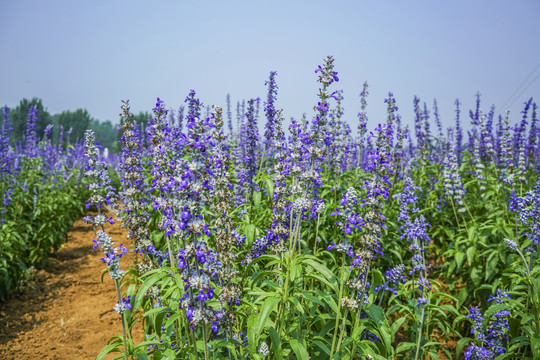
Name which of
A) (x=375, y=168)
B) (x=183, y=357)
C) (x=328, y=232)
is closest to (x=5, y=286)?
(x=183, y=357)

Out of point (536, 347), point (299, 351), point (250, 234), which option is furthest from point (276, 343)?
point (536, 347)

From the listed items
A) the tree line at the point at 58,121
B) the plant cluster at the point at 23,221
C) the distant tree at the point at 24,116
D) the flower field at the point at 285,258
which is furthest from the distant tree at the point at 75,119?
the flower field at the point at 285,258

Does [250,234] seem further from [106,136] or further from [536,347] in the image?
[106,136]

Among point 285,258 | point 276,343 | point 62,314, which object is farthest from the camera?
point 62,314

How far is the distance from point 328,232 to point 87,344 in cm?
408

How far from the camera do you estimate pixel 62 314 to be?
668 cm

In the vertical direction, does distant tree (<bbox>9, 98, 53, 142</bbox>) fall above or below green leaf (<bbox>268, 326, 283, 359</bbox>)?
above

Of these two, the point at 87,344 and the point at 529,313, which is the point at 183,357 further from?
the point at 529,313

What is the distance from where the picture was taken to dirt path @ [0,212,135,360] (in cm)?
541

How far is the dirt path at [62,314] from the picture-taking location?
5408 millimetres

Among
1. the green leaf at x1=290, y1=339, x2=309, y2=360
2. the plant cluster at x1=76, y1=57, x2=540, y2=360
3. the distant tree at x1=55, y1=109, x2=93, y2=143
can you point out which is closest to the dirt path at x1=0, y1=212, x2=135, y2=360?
the plant cluster at x1=76, y1=57, x2=540, y2=360

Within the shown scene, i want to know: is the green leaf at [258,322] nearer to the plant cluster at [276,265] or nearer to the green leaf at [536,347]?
the plant cluster at [276,265]

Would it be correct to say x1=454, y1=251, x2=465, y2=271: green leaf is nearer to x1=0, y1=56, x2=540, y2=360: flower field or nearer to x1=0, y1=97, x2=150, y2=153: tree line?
x1=0, y1=56, x2=540, y2=360: flower field

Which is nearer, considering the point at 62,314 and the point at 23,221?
the point at 62,314
